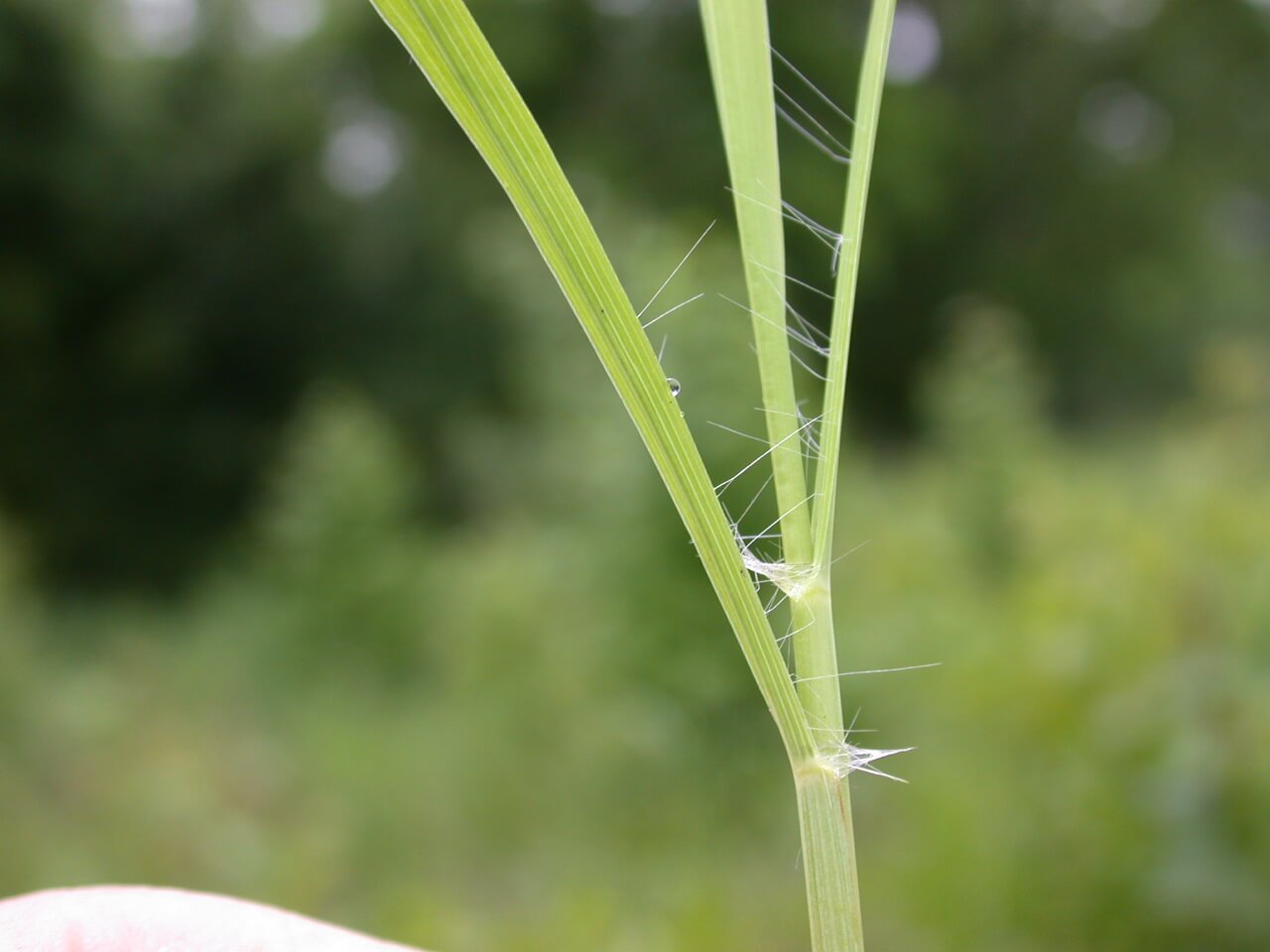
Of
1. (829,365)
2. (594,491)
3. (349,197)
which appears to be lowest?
(829,365)

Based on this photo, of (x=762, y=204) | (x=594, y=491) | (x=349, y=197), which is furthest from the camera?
(x=349, y=197)

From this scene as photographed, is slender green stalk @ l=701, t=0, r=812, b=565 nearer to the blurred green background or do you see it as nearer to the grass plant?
the grass plant

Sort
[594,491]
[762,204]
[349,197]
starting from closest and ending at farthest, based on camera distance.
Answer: [762,204] < [594,491] < [349,197]

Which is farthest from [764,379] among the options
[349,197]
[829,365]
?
[349,197]

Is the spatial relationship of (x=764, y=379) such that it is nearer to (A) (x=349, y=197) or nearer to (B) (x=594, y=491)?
(B) (x=594, y=491)

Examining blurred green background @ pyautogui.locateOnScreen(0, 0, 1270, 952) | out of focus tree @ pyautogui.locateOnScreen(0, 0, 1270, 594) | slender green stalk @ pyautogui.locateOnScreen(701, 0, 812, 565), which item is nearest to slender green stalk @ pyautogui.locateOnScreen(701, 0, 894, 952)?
slender green stalk @ pyautogui.locateOnScreen(701, 0, 812, 565)

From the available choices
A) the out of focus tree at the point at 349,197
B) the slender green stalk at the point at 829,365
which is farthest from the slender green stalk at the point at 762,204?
the out of focus tree at the point at 349,197

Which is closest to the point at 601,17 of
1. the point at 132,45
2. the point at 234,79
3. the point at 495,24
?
the point at 495,24

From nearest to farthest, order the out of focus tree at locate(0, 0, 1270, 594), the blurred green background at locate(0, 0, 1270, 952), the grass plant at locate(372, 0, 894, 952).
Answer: the grass plant at locate(372, 0, 894, 952)
the blurred green background at locate(0, 0, 1270, 952)
the out of focus tree at locate(0, 0, 1270, 594)
